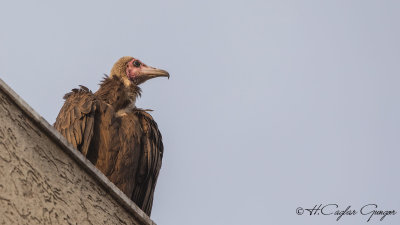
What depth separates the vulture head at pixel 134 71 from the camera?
914 cm

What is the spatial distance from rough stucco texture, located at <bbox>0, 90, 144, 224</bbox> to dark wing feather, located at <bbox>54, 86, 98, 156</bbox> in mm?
2312

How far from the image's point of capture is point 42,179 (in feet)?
14.7

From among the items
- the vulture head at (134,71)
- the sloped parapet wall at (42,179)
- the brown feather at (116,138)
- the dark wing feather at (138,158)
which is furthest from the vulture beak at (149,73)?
the sloped parapet wall at (42,179)

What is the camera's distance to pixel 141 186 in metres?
7.83

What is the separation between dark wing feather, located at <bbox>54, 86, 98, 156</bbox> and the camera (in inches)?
287

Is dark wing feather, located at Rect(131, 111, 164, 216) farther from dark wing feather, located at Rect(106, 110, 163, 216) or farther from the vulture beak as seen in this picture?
the vulture beak

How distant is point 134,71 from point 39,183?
15.9 ft

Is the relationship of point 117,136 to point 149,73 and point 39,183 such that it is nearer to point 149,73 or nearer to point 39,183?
point 149,73

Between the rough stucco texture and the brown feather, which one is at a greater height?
the brown feather

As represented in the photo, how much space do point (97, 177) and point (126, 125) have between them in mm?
2703

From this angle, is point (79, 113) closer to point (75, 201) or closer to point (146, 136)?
point (146, 136)

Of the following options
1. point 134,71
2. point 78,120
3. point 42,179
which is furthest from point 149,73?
point 42,179

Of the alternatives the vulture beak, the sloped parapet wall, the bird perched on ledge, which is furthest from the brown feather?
the sloped parapet wall

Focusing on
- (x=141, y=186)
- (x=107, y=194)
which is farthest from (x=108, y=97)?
(x=107, y=194)
